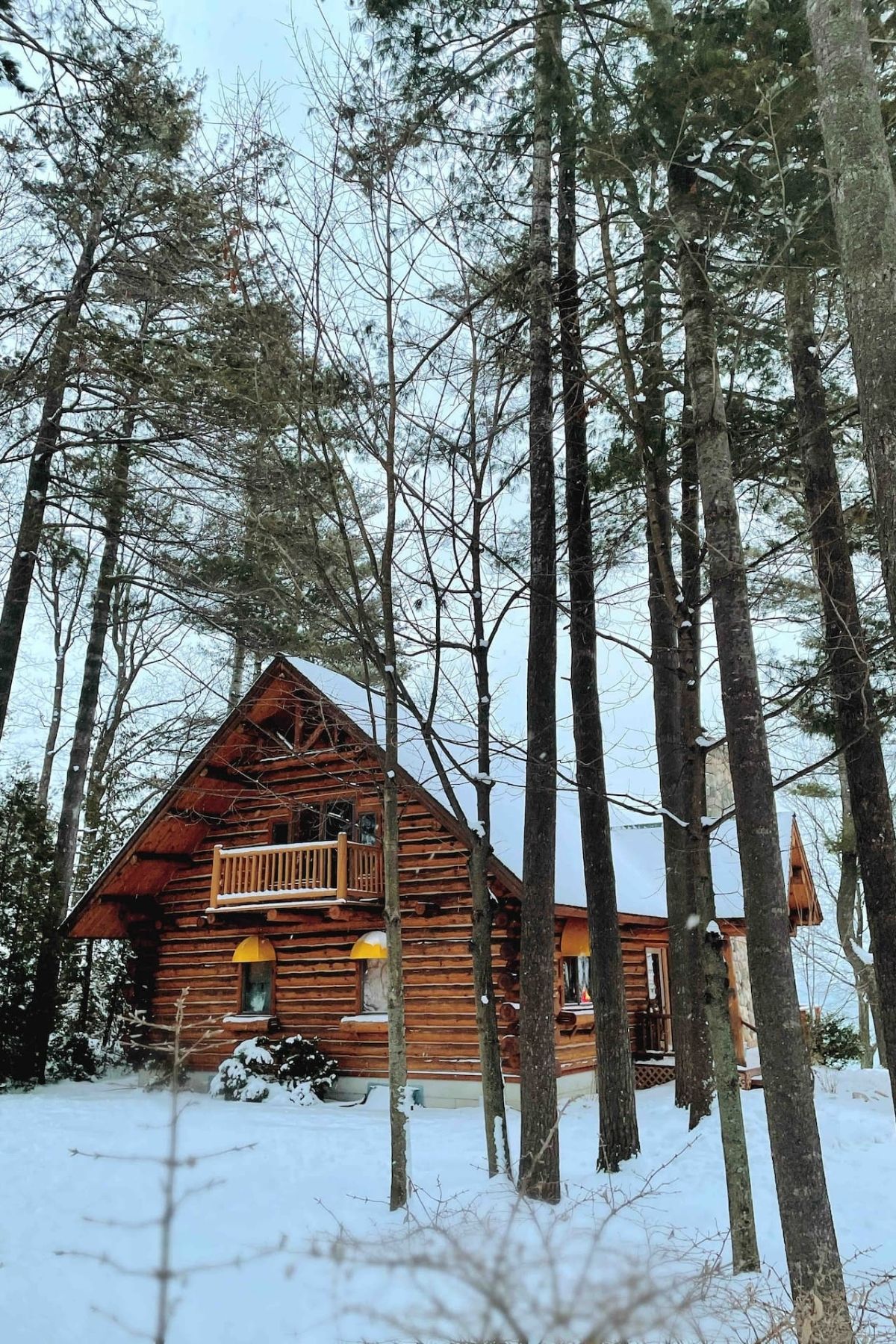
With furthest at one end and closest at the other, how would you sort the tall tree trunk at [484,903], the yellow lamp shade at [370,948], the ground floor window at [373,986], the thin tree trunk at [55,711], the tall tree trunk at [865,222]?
the thin tree trunk at [55,711] < the ground floor window at [373,986] < the yellow lamp shade at [370,948] < the tall tree trunk at [484,903] < the tall tree trunk at [865,222]

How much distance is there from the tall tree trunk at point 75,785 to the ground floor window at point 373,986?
17.3 ft

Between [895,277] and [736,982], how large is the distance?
654 inches

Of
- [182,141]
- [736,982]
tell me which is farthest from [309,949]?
[182,141]

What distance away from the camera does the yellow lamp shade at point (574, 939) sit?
15.4m

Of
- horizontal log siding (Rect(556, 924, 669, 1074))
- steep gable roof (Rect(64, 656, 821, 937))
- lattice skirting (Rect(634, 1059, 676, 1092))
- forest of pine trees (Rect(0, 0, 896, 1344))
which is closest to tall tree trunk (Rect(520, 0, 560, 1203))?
forest of pine trees (Rect(0, 0, 896, 1344))

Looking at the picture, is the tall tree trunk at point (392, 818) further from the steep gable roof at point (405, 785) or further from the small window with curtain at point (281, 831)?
the small window with curtain at point (281, 831)

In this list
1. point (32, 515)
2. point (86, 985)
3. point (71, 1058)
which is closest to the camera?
point (32, 515)

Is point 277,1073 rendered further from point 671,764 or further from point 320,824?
point 671,764

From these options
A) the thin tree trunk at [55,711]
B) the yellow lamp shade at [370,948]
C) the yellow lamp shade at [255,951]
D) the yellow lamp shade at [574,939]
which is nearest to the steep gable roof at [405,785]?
the yellow lamp shade at [574,939]

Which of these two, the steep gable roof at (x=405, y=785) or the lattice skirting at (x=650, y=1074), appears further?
the lattice skirting at (x=650, y=1074)

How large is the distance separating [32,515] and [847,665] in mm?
11365

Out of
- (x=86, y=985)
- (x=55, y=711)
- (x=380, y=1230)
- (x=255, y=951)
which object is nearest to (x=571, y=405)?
(x=380, y=1230)

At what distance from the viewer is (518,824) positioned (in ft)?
52.9

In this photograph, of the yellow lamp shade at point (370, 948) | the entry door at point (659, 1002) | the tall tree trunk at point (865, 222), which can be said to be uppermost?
the tall tree trunk at point (865, 222)
